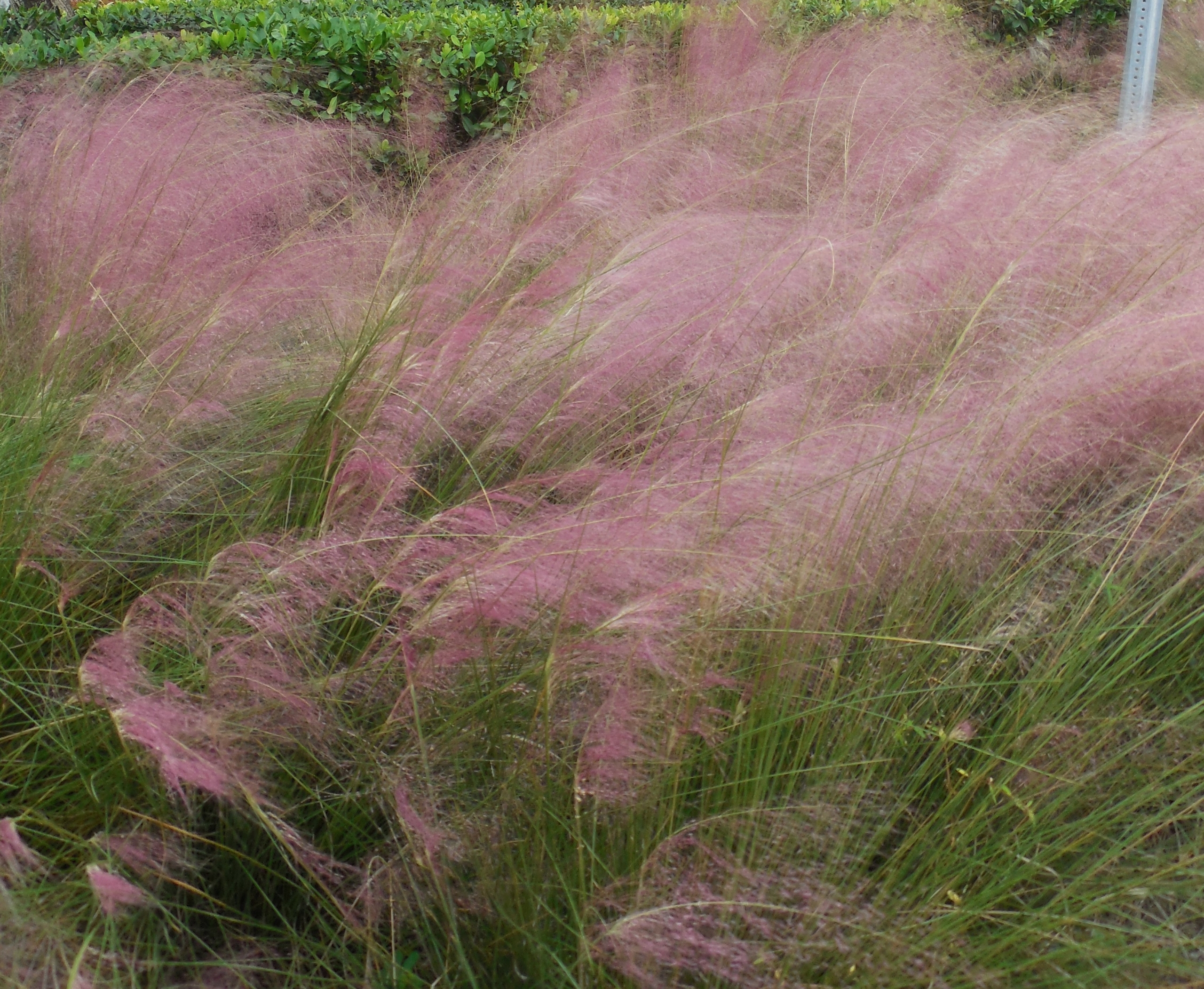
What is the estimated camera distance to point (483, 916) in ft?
5.41

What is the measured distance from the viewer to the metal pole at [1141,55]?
14.6 feet

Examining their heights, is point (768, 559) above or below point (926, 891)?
above

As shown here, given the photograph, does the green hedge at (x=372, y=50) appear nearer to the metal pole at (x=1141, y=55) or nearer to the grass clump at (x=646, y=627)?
the metal pole at (x=1141, y=55)

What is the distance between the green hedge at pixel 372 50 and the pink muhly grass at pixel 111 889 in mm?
3913

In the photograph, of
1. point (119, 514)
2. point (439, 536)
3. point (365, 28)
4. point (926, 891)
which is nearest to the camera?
point (926, 891)

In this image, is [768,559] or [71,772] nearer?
[768,559]

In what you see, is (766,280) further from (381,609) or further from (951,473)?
(381,609)

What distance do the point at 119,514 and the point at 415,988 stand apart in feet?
3.83

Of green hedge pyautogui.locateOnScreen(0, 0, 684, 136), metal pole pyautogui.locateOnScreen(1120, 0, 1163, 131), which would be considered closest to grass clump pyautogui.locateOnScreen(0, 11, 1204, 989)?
metal pole pyautogui.locateOnScreen(1120, 0, 1163, 131)

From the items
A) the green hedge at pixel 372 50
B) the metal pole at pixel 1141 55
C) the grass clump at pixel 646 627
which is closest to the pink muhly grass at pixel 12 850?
the grass clump at pixel 646 627

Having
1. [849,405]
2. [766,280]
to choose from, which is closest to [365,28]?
[766,280]

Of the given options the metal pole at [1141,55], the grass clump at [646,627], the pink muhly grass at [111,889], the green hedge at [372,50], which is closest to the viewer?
the pink muhly grass at [111,889]

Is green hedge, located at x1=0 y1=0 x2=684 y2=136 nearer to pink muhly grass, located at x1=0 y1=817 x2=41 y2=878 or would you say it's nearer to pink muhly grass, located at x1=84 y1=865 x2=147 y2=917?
pink muhly grass, located at x1=0 y1=817 x2=41 y2=878

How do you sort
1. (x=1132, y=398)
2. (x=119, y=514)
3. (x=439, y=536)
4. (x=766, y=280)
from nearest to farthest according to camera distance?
(x=1132, y=398) → (x=439, y=536) → (x=119, y=514) → (x=766, y=280)
